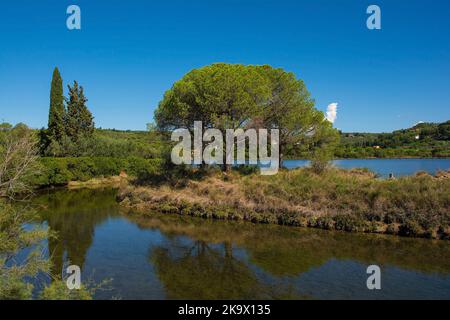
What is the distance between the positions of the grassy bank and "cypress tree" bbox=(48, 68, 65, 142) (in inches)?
980

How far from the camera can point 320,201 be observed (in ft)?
80.1

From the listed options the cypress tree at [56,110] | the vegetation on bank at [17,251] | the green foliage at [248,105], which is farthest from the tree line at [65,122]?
the vegetation on bank at [17,251]

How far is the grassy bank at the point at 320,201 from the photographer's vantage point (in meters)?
20.9

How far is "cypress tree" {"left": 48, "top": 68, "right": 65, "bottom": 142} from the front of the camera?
164ft

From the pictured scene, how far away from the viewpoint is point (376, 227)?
2152 cm

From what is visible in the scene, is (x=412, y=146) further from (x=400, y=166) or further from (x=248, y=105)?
(x=248, y=105)

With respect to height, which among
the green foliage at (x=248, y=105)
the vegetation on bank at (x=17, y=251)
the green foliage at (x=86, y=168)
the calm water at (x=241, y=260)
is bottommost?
the calm water at (x=241, y=260)

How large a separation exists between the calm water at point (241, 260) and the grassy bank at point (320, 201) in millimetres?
1159

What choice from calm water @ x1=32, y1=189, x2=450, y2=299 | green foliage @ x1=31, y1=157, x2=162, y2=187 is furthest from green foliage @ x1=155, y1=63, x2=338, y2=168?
calm water @ x1=32, y1=189, x2=450, y2=299

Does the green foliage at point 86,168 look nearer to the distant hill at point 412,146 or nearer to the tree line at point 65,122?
the tree line at point 65,122

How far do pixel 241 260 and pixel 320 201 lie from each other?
9428mm

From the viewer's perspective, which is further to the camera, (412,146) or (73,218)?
(412,146)

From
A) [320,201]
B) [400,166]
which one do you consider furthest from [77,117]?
[400,166]
